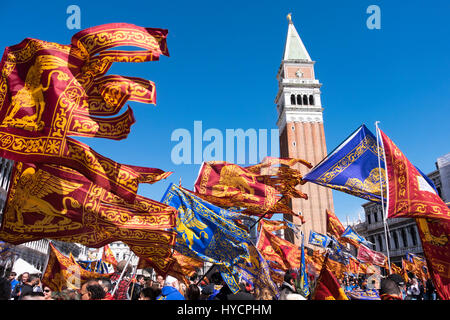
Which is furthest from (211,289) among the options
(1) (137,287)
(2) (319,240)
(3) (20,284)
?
(2) (319,240)

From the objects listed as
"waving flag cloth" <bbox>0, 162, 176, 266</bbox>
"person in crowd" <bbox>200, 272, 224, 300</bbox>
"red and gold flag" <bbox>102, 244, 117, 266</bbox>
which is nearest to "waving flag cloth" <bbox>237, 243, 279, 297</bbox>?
"person in crowd" <bbox>200, 272, 224, 300</bbox>

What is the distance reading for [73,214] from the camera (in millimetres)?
5109

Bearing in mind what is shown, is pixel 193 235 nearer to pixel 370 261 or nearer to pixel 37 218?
pixel 37 218

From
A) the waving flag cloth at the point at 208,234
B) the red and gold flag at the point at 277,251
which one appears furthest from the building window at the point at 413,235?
the waving flag cloth at the point at 208,234

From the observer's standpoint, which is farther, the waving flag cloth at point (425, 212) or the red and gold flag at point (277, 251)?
the red and gold flag at point (277, 251)

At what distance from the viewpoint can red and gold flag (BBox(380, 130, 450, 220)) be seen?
5308 millimetres

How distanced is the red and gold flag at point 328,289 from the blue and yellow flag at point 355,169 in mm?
4134

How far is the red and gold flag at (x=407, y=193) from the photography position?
531 cm

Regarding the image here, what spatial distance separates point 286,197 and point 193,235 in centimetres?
451

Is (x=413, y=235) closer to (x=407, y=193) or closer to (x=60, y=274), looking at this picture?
(x=407, y=193)

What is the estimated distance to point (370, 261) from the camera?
15453mm

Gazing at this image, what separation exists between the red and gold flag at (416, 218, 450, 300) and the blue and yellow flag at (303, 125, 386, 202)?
168cm

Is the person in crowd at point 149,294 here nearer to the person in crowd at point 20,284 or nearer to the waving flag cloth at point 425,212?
the waving flag cloth at point 425,212
